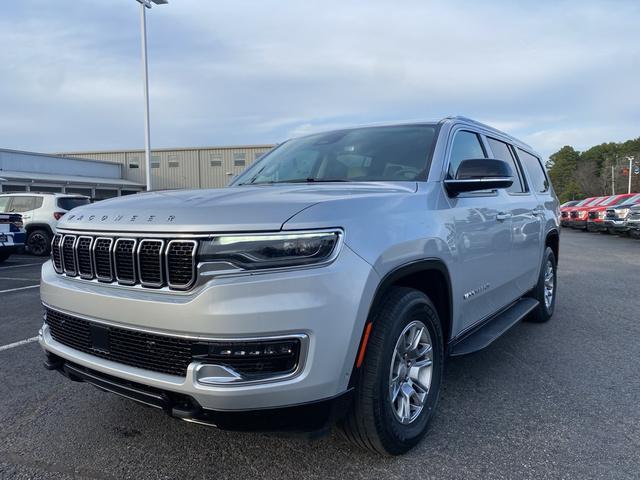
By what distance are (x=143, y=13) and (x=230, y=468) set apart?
2096 centimetres

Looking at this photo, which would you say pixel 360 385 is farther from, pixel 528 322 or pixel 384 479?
pixel 528 322

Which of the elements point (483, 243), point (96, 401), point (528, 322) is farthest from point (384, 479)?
point (528, 322)

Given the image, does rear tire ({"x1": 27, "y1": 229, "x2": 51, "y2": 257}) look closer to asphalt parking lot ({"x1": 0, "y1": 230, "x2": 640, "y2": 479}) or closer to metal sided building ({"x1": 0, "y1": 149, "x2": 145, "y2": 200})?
asphalt parking lot ({"x1": 0, "y1": 230, "x2": 640, "y2": 479})

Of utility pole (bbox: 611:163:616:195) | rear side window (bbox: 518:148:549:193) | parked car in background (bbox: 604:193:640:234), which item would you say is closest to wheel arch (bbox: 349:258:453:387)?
rear side window (bbox: 518:148:549:193)

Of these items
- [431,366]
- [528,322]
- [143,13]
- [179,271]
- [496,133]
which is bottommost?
[528,322]

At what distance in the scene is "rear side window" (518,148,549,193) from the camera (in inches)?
204

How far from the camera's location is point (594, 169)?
3196 inches

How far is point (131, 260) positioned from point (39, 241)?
515 inches

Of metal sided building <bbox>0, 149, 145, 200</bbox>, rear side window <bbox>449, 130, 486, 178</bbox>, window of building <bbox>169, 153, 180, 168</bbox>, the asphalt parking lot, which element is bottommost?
the asphalt parking lot

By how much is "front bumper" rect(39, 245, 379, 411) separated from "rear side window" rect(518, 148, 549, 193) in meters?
3.63

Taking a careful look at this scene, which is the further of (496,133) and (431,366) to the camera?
(496,133)

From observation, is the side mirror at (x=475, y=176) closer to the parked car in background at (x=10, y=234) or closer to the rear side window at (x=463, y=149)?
the rear side window at (x=463, y=149)

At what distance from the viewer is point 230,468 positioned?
2.48 metres

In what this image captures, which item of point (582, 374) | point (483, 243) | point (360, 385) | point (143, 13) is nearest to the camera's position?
point (360, 385)
